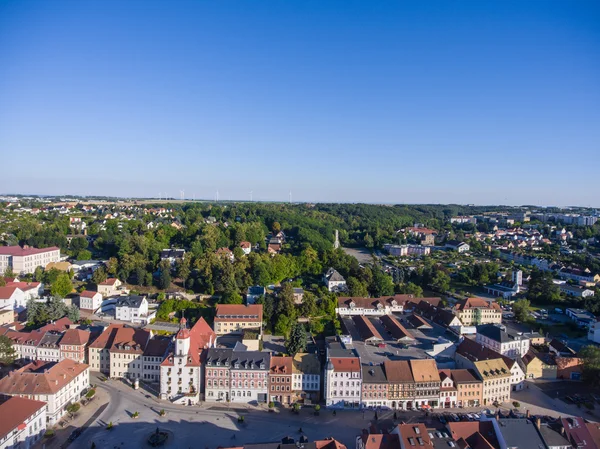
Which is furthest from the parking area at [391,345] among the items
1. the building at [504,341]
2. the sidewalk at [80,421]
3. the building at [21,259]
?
the building at [21,259]

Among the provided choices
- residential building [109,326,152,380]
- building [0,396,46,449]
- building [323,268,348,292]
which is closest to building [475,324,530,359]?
building [323,268,348,292]

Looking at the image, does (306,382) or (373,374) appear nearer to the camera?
(373,374)

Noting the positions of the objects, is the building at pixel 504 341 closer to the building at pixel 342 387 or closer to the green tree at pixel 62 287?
the building at pixel 342 387

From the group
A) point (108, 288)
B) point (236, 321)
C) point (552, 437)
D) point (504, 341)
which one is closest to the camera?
point (552, 437)

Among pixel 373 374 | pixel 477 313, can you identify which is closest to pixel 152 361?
pixel 373 374

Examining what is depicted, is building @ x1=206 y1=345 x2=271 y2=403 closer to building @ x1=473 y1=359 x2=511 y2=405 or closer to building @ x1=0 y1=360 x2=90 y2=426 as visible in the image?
building @ x1=0 y1=360 x2=90 y2=426

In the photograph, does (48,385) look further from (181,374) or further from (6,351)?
(6,351)
